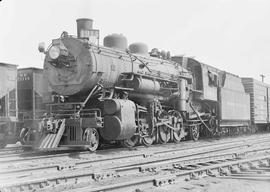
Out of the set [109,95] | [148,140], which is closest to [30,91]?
[109,95]

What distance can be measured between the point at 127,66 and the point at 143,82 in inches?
31.9

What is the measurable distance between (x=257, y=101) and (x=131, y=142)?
14.7 m

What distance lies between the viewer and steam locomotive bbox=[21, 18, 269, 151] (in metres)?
12.1

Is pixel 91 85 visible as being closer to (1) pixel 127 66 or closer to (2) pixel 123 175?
(1) pixel 127 66

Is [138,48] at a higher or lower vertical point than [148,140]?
higher

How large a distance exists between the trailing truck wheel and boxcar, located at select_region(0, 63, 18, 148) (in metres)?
3.75

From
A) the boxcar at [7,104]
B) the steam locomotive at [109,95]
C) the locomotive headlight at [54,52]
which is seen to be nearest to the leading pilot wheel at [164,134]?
the steam locomotive at [109,95]

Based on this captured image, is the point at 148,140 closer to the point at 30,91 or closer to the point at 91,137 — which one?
the point at 91,137

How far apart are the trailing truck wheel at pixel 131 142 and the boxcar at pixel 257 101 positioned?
43.5ft

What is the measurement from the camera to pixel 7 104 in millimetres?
13812

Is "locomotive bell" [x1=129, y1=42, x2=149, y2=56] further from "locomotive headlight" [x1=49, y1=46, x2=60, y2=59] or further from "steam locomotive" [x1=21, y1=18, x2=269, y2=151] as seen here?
"locomotive headlight" [x1=49, y1=46, x2=60, y2=59]

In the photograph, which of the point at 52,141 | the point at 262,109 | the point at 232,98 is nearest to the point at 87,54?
the point at 52,141

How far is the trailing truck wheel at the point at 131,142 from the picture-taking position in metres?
13.8

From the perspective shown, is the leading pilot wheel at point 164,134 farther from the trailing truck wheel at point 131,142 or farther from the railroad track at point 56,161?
the railroad track at point 56,161
